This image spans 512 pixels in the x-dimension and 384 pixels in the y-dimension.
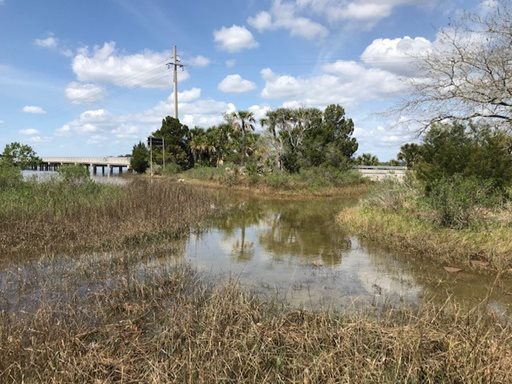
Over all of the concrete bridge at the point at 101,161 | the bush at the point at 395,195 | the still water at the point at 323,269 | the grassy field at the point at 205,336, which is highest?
the concrete bridge at the point at 101,161

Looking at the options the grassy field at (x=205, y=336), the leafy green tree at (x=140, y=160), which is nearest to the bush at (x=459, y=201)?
the grassy field at (x=205, y=336)

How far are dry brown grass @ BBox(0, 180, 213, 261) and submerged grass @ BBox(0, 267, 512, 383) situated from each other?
4252 mm

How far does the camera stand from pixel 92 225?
1036cm

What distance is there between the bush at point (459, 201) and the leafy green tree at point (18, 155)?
13583mm

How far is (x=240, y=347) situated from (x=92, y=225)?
7496 mm

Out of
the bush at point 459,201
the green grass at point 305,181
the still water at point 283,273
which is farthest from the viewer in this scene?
the green grass at point 305,181

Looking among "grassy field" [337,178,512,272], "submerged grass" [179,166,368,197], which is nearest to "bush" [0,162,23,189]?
"grassy field" [337,178,512,272]

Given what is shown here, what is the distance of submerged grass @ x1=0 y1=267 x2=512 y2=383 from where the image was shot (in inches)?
137

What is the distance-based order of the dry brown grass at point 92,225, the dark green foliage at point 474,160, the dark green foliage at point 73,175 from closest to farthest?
the dry brown grass at point 92,225 < the dark green foliage at point 474,160 < the dark green foliage at point 73,175

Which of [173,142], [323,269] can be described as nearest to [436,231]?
[323,269]

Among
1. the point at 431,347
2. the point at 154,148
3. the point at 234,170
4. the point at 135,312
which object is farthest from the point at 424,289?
the point at 154,148

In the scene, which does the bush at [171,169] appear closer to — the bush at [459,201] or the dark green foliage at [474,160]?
the dark green foliage at [474,160]

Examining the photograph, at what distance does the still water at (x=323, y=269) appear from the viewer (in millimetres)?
6652

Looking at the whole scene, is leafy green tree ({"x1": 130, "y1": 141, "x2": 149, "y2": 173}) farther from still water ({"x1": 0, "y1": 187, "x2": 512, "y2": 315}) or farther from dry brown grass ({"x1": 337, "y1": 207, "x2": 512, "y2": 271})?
dry brown grass ({"x1": 337, "y1": 207, "x2": 512, "y2": 271})
